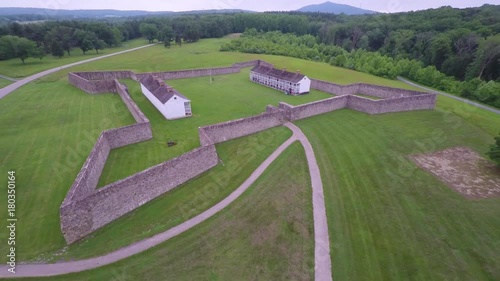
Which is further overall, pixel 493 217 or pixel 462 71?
pixel 462 71

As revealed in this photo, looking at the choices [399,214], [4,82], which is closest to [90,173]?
[399,214]

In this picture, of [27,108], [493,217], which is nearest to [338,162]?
[493,217]

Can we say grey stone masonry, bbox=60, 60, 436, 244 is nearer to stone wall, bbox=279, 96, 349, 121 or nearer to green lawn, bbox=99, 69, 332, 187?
stone wall, bbox=279, 96, 349, 121

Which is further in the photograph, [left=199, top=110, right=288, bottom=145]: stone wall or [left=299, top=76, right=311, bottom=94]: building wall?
[left=299, top=76, right=311, bottom=94]: building wall

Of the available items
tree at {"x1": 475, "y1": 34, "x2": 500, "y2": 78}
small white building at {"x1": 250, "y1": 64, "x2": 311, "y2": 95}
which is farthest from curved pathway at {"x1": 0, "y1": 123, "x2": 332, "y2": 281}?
tree at {"x1": 475, "y1": 34, "x2": 500, "y2": 78}

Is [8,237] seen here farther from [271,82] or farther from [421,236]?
[271,82]

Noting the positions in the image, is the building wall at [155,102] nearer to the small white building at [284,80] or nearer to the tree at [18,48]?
the small white building at [284,80]

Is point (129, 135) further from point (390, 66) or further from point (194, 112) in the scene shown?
point (390, 66)
